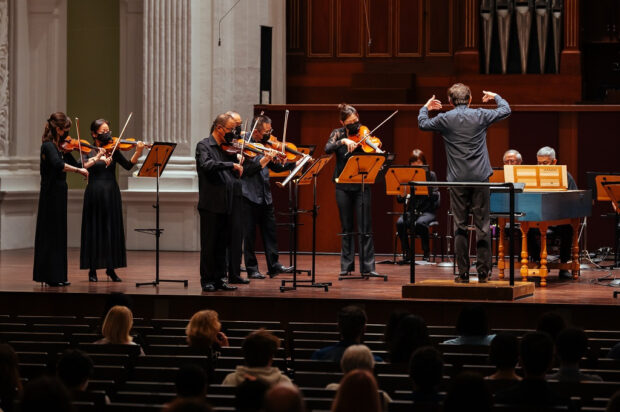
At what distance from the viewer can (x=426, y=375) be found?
459 centimetres

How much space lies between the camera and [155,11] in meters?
13.4

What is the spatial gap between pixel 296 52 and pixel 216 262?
6716 millimetres

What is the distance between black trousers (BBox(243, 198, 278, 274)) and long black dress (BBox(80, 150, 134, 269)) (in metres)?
1.32

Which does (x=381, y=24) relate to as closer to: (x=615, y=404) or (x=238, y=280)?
(x=238, y=280)

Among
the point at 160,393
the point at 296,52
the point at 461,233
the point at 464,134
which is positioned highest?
the point at 296,52

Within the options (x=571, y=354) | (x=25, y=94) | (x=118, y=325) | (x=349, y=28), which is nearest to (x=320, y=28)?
(x=349, y=28)

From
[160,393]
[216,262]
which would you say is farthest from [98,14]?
[160,393]

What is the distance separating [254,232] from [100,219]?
1612 millimetres

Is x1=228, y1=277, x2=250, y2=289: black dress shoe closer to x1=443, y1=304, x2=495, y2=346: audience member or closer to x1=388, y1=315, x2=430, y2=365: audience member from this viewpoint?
x1=443, y1=304, x2=495, y2=346: audience member

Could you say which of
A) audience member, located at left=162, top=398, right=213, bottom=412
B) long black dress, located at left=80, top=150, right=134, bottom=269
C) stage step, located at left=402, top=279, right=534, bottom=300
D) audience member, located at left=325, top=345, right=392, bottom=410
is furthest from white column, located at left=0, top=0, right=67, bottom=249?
audience member, located at left=162, top=398, right=213, bottom=412

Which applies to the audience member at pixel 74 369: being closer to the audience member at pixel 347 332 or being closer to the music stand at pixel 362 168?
the audience member at pixel 347 332

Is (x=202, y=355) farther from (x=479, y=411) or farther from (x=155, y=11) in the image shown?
(x=155, y=11)

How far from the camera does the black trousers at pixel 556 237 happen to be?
34.7 ft

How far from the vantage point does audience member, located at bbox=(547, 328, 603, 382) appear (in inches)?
205
